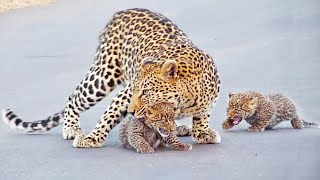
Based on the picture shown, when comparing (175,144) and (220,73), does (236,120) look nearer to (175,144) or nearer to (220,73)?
(175,144)

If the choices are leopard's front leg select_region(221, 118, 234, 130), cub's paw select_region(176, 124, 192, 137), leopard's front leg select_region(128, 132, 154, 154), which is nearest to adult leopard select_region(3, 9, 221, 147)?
leopard's front leg select_region(128, 132, 154, 154)

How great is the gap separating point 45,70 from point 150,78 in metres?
5.97

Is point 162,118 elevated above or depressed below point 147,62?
below

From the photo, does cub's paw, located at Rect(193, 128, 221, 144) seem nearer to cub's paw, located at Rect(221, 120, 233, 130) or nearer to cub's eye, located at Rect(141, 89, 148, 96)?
cub's paw, located at Rect(221, 120, 233, 130)

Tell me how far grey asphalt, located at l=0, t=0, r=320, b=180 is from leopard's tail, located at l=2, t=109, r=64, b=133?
0.09m

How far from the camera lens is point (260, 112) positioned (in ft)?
36.3

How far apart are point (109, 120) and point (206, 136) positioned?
0.86 meters

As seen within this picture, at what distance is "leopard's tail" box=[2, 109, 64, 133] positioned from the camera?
11516 millimetres

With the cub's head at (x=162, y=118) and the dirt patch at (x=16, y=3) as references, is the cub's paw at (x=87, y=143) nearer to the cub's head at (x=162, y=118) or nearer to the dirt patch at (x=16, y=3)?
the cub's head at (x=162, y=118)

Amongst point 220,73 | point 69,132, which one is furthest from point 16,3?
point 69,132

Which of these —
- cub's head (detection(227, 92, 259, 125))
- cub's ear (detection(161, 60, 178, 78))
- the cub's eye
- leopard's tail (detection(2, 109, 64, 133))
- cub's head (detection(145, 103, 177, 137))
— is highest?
cub's ear (detection(161, 60, 178, 78))

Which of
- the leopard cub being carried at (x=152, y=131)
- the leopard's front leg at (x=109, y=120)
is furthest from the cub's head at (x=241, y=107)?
the leopard's front leg at (x=109, y=120)

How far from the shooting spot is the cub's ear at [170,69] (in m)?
9.65

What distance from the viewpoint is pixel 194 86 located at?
9.80 meters
